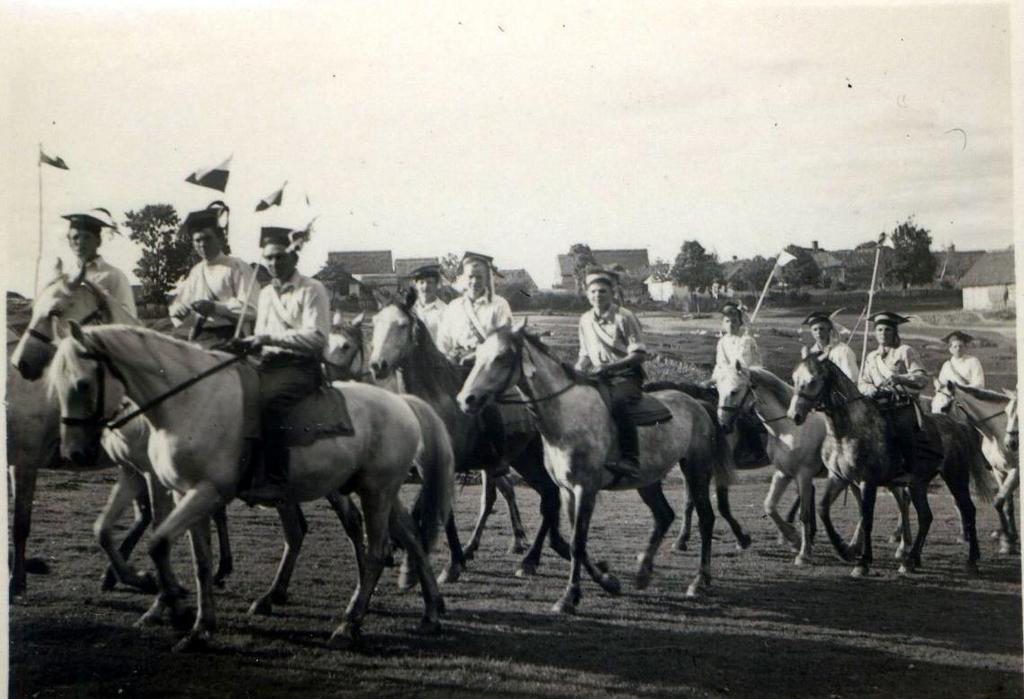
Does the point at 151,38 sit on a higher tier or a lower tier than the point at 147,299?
higher

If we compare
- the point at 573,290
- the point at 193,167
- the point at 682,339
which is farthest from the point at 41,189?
the point at 682,339

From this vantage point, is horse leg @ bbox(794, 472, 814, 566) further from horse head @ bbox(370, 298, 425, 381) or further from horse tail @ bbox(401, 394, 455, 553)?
horse head @ bbox(370, 298, 425, 381)

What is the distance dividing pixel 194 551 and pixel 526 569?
2.53 meters

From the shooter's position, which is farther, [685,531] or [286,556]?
[685,531]

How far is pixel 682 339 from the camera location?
8227 mm

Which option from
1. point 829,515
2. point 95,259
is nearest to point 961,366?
point 829,515

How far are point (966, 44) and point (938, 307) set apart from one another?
202 centimetres

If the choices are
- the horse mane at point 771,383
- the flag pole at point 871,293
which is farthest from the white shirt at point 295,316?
the flag pole at point 871,293

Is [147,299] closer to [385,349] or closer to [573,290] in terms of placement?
[385,349]

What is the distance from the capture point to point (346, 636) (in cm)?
645

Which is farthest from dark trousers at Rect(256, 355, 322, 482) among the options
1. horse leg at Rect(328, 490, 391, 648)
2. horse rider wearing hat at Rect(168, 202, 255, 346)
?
horse rider wearing hat at Rect(168, 202, 255, 346)

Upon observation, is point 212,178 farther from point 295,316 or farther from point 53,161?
point 295,316

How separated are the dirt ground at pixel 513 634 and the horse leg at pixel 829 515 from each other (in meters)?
0.41

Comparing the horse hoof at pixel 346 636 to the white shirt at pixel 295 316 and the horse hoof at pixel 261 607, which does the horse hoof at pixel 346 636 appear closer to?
the horse hoof at pixel 261 607
